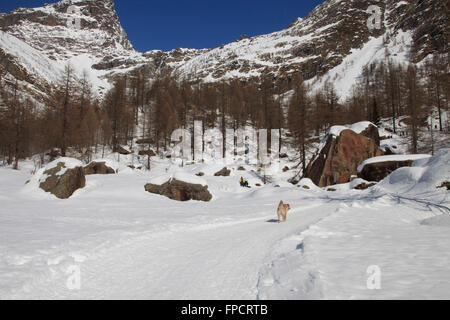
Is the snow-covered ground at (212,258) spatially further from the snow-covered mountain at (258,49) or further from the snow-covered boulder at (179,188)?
the snow-covered mountain at (258,49)

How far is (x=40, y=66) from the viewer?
60.8m

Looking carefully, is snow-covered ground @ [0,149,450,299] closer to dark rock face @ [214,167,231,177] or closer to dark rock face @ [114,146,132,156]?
dark rock face @ [214,167,231,177]

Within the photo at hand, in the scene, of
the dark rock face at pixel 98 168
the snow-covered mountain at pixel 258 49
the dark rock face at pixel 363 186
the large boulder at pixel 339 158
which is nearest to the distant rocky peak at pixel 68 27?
the snow-covered mountain at pixel 258 49

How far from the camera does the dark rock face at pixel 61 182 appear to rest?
39.5 ft

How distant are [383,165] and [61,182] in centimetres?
2309

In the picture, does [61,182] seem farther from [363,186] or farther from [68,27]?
[68,27]

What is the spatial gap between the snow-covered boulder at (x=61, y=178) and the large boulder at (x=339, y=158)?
1943 cm

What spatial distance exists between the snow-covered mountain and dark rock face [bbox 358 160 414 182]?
52.6 m

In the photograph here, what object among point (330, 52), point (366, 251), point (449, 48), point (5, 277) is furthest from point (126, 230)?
point (330, 52)

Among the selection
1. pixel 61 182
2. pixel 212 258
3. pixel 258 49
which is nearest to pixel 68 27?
pixel 258 49

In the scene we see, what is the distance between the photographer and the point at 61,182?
1232 cm

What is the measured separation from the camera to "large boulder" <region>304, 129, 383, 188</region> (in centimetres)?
2141
